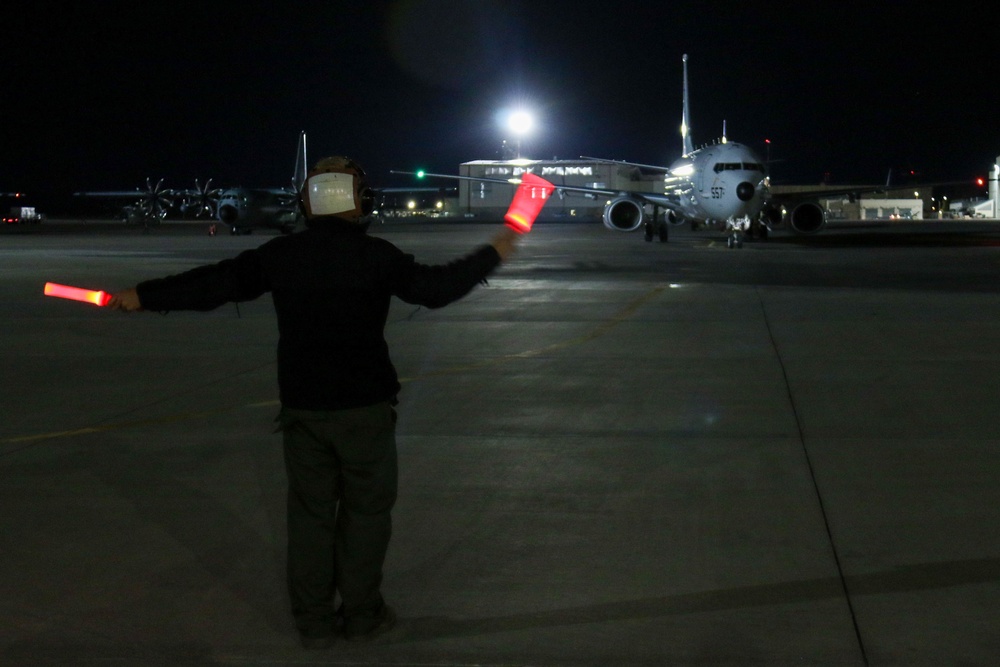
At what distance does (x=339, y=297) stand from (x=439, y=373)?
6.53 metres

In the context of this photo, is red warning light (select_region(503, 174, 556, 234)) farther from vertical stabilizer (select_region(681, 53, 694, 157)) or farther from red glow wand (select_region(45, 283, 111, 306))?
vertical stabilizer (select_region(681, 53, 694, 157))

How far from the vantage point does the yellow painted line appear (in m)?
8.02

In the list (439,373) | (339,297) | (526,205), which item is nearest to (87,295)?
(339,297)

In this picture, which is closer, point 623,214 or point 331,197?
point 331,197

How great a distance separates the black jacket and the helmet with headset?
55mm

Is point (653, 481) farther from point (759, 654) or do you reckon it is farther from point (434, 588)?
point (759, 654)

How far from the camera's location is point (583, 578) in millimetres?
4953

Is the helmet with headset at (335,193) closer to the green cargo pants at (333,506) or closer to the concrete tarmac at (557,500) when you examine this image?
the green cargo pants at (333,506)

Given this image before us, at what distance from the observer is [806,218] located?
1586 inches

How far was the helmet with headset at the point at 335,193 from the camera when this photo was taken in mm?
4375

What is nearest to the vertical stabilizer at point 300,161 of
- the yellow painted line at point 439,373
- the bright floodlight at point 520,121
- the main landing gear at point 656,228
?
the bright floodlight at point 520,121

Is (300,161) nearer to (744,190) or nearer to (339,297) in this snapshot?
(744,190)

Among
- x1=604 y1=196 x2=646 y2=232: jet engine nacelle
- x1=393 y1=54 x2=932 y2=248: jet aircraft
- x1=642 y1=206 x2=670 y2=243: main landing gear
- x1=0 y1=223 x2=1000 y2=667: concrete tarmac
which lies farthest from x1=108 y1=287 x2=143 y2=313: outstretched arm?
x1=642 y1=206 x2=670 y2=243: main landing gear

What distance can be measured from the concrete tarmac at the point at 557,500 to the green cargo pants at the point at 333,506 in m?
0.18
